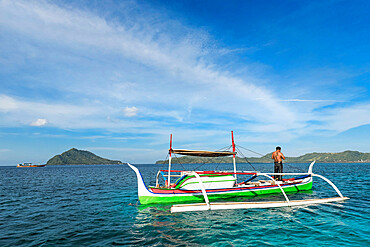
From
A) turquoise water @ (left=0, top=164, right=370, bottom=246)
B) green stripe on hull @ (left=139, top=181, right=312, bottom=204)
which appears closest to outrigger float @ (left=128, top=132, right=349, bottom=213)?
green stripe on hull @ (left=139, top=181, right=312, bottom=204)

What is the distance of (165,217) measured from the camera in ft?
42.2

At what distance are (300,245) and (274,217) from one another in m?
3.96

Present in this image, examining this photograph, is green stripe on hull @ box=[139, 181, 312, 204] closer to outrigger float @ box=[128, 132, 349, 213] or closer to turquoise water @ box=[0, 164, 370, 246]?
outrigger float @ box=[128, 132, 349, 213]

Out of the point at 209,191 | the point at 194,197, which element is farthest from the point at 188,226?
the point at 209,191

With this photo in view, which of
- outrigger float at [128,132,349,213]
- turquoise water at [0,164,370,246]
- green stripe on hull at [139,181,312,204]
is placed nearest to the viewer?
turquoise water at [0,164,370,246]

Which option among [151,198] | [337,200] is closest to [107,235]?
[151,198]

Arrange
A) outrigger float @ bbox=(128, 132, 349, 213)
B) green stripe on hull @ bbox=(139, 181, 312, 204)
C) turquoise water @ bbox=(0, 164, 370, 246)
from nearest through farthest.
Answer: turquoise water @ bbox=(0, 164, 370, 246) → outrigger float @ bbox=(128, 132, 349, 213) → green stripe on hull @ bbox=(139, 181, 312, 204)

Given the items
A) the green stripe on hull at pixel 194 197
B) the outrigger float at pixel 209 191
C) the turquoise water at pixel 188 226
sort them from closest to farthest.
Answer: the turquoise water at pixel 188 226 < the outrigger float at pixel 209 191 < the green stripe on hull at pixel 194 197

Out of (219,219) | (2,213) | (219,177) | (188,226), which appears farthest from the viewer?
(219,177)

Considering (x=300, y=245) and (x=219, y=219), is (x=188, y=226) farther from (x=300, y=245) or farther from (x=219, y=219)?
(x=300, y=245)

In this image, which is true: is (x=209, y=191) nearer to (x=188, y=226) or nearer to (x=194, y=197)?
(x=194, y=197)

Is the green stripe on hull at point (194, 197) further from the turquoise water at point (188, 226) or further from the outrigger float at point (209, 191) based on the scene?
the turquoise water at point (188, 226)

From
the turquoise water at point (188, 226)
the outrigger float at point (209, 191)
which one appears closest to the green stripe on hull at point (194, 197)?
the outrigger float at point (209, 191)

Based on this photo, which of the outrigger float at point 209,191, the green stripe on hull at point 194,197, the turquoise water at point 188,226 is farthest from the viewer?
the green stripe on hull at point 194,197
